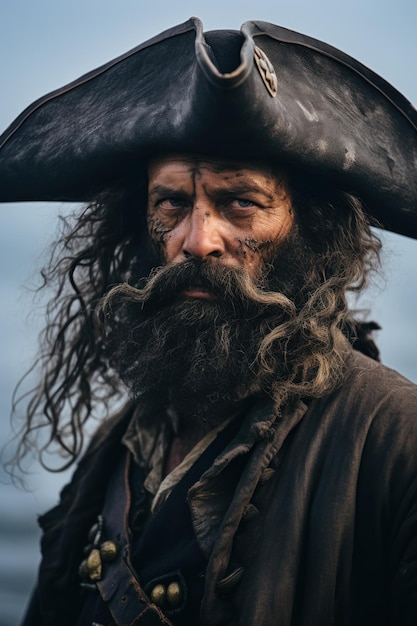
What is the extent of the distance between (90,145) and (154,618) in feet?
5.16

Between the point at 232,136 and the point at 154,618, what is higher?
the point at 232,136

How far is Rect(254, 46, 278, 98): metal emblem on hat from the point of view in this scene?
100 inches

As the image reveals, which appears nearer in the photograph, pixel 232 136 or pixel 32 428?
pixel 232 136

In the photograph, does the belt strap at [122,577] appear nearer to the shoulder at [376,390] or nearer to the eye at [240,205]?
the shoulder at [376,390]

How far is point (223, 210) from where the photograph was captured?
300cm

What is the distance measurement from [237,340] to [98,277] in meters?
0.91

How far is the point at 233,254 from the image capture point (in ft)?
9.90

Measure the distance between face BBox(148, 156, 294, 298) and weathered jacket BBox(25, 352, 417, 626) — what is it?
1.70 feet

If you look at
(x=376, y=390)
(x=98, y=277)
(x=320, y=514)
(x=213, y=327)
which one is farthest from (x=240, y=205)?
(x=320, y=514)

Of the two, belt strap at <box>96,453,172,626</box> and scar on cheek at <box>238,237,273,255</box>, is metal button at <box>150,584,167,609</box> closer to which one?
belt strap at <box>96,453,172,626</box>

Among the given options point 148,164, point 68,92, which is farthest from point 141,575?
point 68,92

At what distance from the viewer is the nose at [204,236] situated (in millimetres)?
2957

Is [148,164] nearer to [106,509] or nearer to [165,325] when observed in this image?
[165,325]

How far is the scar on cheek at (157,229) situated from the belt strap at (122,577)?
81 cm
